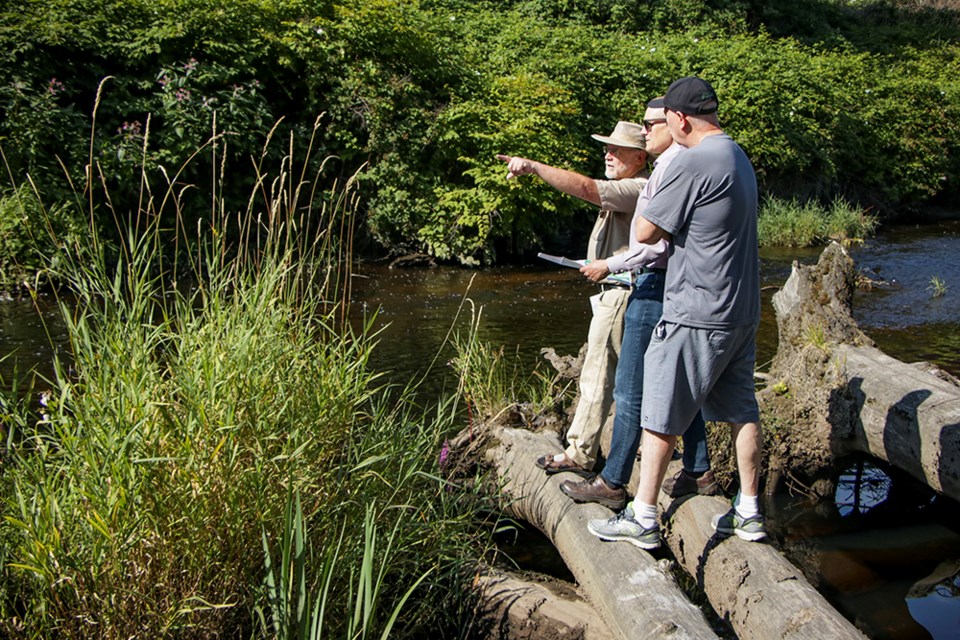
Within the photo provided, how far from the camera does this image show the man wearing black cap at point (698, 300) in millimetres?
3361

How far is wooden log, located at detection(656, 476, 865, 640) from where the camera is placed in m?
2.87

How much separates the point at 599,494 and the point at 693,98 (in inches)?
68.7

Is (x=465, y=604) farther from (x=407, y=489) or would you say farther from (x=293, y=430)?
(x=293, y=430)

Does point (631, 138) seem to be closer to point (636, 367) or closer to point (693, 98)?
point (693, 98)

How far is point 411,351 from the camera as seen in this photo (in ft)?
25.2

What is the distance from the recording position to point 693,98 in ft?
11.3

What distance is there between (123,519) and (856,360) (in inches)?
164

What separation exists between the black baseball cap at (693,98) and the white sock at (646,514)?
1598mm

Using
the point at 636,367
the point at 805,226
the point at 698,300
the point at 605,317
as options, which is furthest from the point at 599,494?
the point at 805,226

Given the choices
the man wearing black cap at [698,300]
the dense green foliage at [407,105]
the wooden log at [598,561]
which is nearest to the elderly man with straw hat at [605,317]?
the wooden log at [598,561]

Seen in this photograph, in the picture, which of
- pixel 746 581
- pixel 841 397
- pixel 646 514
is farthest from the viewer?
pixel 841 397

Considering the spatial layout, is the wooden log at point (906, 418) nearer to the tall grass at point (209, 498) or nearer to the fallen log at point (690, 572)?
the fallen log at point (690, 572)

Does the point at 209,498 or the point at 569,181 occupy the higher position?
the point at 569,181

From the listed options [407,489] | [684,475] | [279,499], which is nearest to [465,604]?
[407,489]
